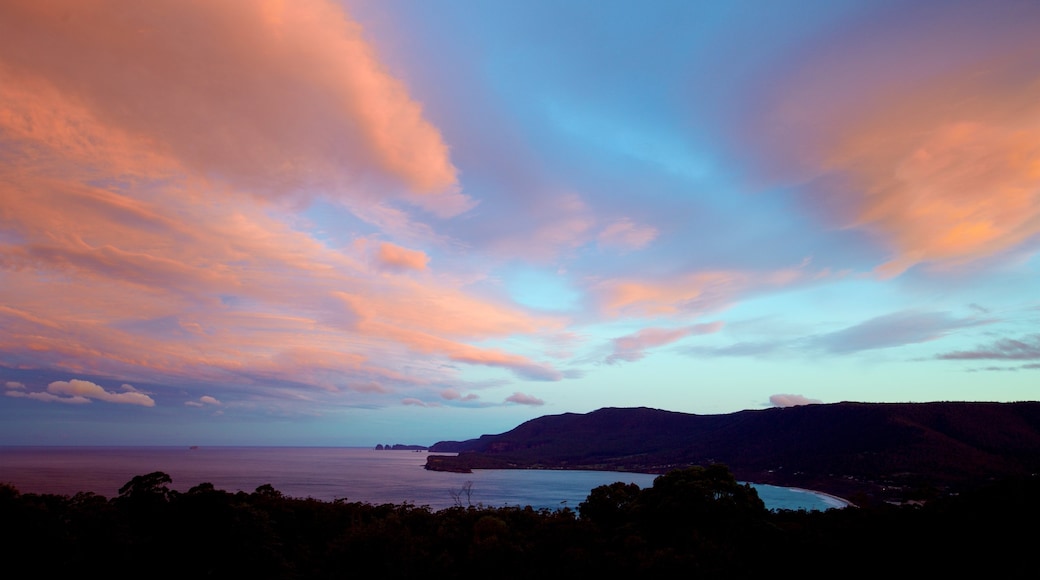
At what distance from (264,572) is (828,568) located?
966 inches

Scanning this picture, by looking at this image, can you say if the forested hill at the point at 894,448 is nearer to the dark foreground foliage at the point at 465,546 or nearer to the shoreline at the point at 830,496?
the shoreline at the point at 830,496

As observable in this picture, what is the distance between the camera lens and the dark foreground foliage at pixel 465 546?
67.8ft

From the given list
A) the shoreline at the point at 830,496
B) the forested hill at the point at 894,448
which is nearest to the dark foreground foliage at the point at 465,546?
the forested hill at the point at 894,448

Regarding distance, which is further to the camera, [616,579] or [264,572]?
[264,572]

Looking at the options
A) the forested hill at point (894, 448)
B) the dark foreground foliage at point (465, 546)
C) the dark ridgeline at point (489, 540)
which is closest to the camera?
the dark foreground foliage at point (465, 546)

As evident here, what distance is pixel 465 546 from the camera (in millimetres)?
30859

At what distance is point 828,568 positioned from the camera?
24.2m

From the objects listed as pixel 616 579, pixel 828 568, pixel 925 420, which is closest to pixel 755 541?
pixel 828 568

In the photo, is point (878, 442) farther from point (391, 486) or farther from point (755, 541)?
point (755, 541)

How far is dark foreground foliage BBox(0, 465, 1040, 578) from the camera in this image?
20672 millimetres

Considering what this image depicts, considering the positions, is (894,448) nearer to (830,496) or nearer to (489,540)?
(830,496)

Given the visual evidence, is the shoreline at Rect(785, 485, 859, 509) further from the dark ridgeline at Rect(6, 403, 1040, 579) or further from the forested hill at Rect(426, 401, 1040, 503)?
the dark ridgeline at Rect(6, 403, 1040, 579)

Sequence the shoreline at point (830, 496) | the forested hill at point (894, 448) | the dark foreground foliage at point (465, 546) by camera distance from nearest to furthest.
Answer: the dark foreground foliage at point (465, 546) < the shoreline at point (830, 496) < the forested hill at point (894, 448)

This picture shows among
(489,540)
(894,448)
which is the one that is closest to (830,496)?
(894,448)
